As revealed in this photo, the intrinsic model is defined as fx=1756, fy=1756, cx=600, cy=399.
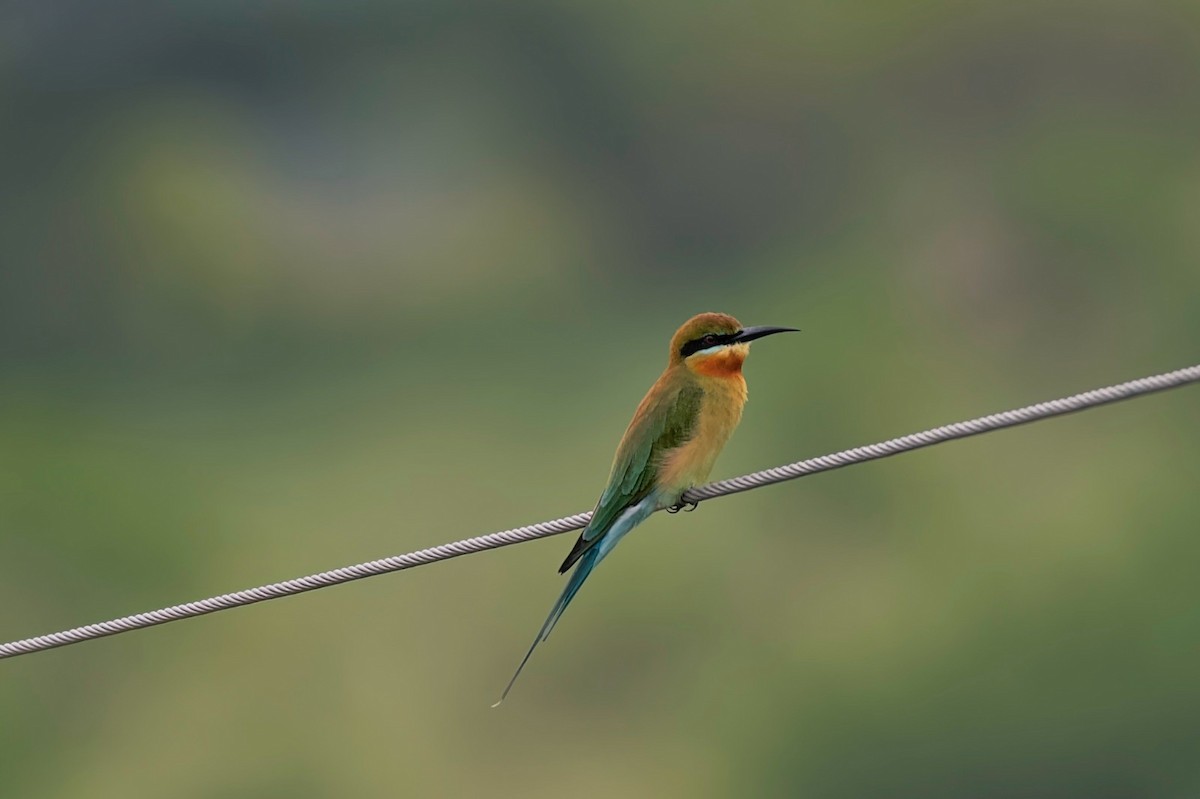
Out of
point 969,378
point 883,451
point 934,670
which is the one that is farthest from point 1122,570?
point 883,451

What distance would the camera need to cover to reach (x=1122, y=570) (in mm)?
18688

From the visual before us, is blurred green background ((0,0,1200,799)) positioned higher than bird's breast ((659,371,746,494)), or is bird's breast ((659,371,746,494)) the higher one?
bird's breast ((659,371,746,494))

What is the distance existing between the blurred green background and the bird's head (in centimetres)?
1171

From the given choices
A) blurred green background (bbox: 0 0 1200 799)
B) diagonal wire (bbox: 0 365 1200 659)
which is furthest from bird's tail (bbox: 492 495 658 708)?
blurred green background (bbox: 0 0 1200 799)

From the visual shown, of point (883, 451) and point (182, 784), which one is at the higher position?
point (883, 451)

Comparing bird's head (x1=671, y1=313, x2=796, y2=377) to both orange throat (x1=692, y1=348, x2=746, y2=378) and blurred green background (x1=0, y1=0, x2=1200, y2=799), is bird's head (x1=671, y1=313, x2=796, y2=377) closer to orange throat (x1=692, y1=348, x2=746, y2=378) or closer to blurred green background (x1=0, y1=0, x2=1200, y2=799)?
orange throat (x1=692, y1=348, x2=746, y2=378)

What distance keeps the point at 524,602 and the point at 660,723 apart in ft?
7.28

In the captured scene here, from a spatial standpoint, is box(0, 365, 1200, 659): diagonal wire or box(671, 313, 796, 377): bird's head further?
box(671, 313, 796, 377): bird's head

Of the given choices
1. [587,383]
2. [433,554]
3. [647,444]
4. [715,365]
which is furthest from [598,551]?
[587,383]

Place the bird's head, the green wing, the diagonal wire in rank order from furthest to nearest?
the bird's head, the green wing, the diagonal wire

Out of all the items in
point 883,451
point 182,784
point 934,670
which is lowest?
point 934,670

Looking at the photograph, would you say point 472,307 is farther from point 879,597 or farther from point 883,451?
point 883,451

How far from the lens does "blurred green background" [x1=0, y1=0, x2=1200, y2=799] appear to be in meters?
16.5

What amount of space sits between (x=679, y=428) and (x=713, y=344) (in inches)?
8.1
